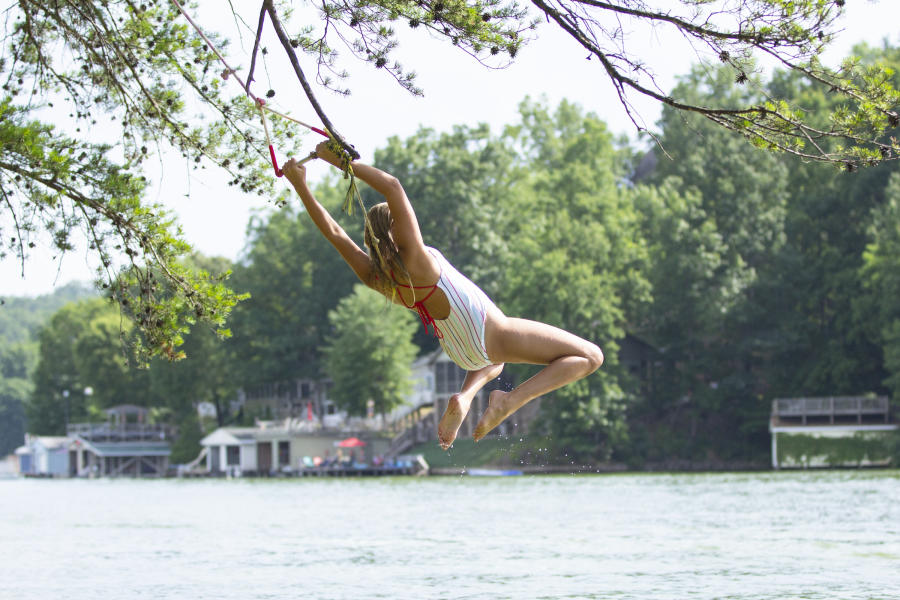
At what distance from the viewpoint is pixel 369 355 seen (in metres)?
68.2

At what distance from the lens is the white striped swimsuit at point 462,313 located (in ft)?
20.5

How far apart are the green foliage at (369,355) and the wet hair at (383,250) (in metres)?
60.5

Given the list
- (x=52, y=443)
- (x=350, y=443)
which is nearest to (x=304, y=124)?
(x=350, y=443)

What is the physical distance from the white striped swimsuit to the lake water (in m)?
8.57

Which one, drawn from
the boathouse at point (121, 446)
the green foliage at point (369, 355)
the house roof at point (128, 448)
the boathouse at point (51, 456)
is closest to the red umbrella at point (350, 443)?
the green foliage at point (369, 355)

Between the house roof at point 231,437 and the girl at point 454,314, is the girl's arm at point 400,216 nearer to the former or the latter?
the girl at point 454,314

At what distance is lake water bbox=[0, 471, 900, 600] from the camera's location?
1559cm

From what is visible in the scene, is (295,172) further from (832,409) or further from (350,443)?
(350,443)

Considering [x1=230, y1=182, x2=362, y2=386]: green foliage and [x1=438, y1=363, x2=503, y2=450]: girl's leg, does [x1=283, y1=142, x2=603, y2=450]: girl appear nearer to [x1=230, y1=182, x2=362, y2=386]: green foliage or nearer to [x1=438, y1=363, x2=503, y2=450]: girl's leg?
[x1=438, y1=363, x2=503, y2=450]: girl's leg

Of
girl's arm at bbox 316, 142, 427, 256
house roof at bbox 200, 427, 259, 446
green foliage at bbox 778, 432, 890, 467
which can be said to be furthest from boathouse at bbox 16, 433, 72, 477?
girl's arm at bbox 316, 142, 427, 256

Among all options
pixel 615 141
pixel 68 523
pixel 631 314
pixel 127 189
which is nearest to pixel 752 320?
pixel 631 314

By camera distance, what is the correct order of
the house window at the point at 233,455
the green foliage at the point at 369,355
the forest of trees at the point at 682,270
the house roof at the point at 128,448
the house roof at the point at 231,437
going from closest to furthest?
the forest of trees at the point at 682,270 → the green foliage at the point at 369,355 → the house roof at the point at 231,437 → the house window at the point at 233,455 → the house roof at the point at 128,448

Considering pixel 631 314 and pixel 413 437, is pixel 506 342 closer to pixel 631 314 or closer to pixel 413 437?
pixel 631 314

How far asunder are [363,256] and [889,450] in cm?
4987
